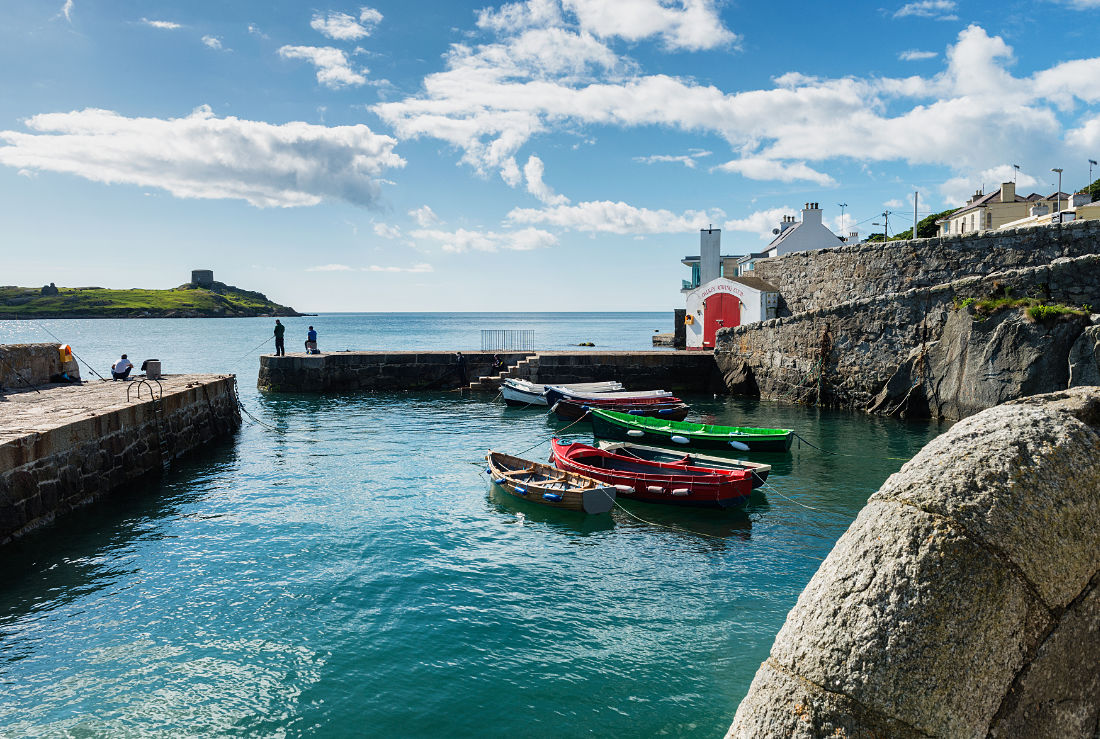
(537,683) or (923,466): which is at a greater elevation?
(923,466)

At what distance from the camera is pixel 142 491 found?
54.5ft

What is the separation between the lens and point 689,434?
21.0 m

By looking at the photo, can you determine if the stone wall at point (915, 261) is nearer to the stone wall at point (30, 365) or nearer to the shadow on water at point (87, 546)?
the shadow on water at point (87, 546)

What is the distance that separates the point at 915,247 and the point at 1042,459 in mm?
25694

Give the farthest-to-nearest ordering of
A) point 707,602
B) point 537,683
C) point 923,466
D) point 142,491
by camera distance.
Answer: point 142,491
point 707,602
point 537,683
point 923,466

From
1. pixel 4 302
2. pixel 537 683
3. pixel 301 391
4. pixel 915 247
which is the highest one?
pixel 4 302

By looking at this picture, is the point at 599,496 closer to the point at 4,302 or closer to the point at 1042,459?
the point at 1042,459

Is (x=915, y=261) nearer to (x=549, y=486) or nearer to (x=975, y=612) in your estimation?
(x=549, y=486)

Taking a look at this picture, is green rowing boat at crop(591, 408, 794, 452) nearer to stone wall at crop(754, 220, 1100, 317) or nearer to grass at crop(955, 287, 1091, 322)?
grass at crop(955, 287, 1091, 322)

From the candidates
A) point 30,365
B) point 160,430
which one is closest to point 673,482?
point 160,430

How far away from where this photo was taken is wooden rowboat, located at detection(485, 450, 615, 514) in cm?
1434

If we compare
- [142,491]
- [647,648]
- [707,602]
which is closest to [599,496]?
[707,602]

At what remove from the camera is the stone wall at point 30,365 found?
70.0ft

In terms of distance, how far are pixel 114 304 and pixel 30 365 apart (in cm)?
16901
